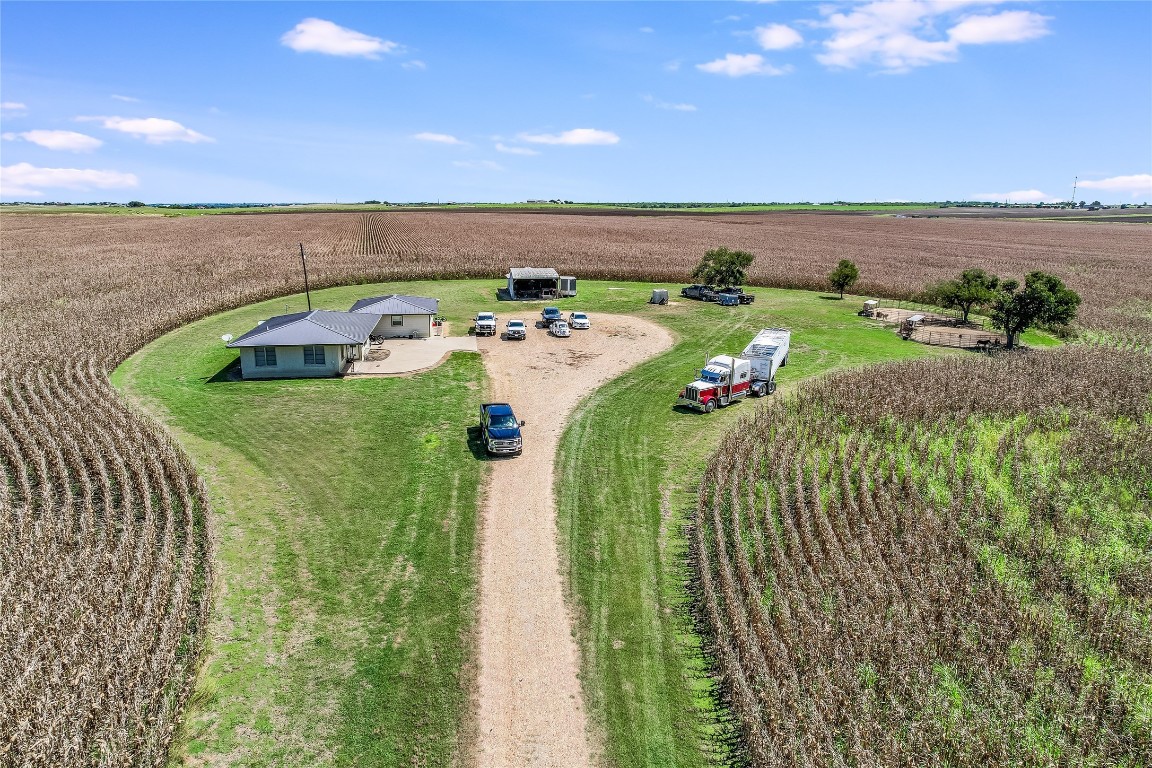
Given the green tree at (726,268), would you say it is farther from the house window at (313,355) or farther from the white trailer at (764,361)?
the house window at (313,355)

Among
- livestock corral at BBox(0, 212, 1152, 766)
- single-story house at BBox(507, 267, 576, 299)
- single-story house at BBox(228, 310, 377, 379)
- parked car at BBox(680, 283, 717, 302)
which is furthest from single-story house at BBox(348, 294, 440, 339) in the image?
parked car at BBox(680, 283, 717, 302)

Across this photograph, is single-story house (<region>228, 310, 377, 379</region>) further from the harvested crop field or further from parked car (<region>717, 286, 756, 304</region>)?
parked car (<region>717, 286, 756, 304</region>)

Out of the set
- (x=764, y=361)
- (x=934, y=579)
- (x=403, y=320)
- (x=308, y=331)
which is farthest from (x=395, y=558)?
(x=403, y=320)

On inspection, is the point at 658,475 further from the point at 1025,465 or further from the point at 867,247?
the point at 867,247

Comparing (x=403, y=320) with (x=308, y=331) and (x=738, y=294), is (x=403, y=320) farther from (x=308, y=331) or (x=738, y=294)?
(x=738, y=294)

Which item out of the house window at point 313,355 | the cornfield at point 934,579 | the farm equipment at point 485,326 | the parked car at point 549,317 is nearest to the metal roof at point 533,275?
the parked car at point 549,317
